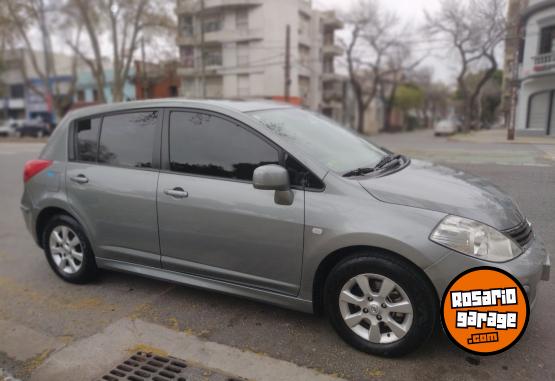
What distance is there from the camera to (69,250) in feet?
13.8

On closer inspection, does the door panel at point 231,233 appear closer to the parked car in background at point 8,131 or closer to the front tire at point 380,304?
the front tire at point 380,304

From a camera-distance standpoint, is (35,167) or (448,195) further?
(35,167)

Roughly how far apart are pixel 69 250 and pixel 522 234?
12.4 feet

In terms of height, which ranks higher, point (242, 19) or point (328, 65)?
point (242, 19)

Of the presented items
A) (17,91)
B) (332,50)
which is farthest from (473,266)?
(17,91)

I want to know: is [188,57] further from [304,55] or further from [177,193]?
[177,193]

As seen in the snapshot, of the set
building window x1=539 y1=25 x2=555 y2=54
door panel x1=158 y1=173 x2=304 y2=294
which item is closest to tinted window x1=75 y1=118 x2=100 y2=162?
door panel x1=158 y1=173 x2=304 y2=294

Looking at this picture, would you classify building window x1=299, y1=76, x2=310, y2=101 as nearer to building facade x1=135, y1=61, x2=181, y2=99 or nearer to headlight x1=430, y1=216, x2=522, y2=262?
building facade x1=135, y1=61, x2=181, y2=99

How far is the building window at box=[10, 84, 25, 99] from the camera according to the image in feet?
169

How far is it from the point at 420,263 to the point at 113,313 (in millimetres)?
2447

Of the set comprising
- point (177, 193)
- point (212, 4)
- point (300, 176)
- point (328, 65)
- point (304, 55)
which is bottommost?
point (177, 193)

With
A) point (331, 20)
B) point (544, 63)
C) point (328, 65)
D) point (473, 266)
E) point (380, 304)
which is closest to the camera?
point (473, 266)

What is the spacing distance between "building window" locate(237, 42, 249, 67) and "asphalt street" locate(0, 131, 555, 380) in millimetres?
33109

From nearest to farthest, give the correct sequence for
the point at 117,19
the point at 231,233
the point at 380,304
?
1. the point at 380,304
2. the point at 231,233
3. the point at 117,19
